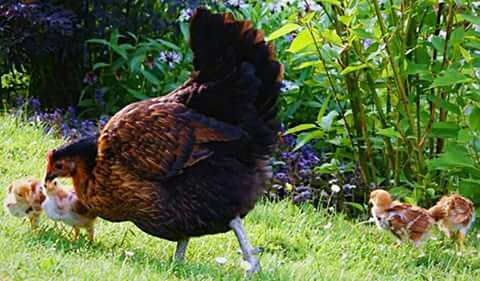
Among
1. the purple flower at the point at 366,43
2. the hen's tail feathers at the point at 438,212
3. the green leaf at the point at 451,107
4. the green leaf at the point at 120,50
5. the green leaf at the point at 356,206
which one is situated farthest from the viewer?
the green leaf at the point at 120,50

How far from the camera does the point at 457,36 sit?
6590 mm

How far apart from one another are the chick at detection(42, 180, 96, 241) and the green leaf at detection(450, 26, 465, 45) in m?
2.55

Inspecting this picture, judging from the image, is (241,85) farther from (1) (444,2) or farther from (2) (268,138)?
(1) (444,2)

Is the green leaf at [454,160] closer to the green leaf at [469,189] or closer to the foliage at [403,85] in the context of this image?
the foliage at [403,85]

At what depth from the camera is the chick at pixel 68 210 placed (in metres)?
5.72

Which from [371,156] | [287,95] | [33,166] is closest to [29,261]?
[33,166]

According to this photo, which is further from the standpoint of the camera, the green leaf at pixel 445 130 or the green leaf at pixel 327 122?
the green leaf at pixel 327 122

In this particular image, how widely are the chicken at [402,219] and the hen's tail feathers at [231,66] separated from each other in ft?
4.34

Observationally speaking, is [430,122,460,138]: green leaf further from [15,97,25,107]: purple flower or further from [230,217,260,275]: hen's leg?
[15,97,25,107]: purple flower

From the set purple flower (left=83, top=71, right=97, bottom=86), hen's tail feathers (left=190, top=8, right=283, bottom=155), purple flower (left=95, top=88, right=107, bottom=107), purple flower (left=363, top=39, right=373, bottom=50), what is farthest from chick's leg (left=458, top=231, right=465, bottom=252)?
purple flower (left=83, top=71, right=97, bottom=86)

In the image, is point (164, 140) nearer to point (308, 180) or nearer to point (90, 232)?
point (90, 232)

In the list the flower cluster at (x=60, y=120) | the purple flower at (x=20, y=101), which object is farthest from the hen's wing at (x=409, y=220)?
the purple flower at (x=20, y=101)

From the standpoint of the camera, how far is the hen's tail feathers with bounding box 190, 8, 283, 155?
5.45 m

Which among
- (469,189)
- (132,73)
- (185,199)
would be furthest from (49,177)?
(132,73)
